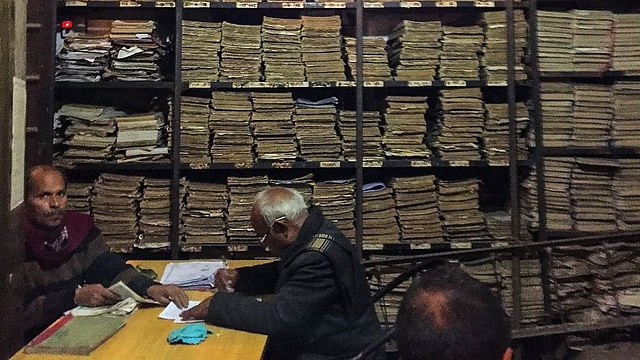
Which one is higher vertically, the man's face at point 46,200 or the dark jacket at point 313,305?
the man's face at point 46,200

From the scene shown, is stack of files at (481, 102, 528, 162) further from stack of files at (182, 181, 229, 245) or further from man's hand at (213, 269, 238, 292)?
man's hand at (213, 269, 238, 292)

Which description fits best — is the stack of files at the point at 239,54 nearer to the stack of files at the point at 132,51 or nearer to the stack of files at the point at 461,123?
the stack of files at the point at 132,51

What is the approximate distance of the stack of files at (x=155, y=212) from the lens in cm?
348

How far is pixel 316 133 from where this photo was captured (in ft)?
11.6

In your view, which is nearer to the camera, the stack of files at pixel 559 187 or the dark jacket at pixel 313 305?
the dark jacket at pixel 313 305

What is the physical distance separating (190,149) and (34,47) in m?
1.00

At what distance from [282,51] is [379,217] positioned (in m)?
1.13

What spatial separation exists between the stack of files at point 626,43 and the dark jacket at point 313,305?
2309 millimetres

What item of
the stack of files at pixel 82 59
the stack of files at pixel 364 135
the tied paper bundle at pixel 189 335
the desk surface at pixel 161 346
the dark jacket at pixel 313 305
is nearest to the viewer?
the desk surface at pixel 161 346

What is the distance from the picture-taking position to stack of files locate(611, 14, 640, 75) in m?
3.57

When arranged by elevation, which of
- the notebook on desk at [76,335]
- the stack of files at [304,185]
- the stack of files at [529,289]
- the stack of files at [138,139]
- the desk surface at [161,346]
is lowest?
the stack of files at [529,289]

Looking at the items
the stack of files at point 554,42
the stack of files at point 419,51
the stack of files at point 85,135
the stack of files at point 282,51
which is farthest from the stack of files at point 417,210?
the stack of files at point 85,135

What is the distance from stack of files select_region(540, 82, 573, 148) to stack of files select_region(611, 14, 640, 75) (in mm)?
360

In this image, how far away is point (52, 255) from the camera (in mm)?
2654
